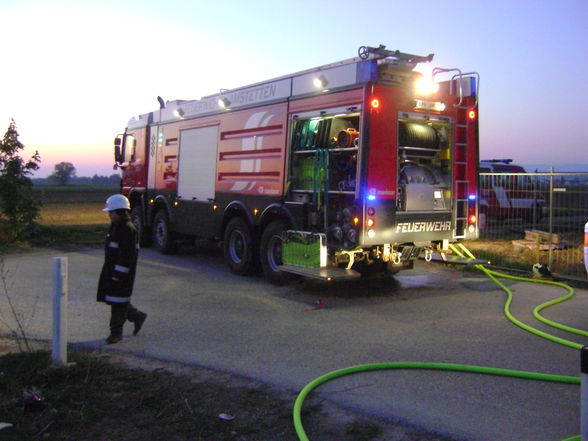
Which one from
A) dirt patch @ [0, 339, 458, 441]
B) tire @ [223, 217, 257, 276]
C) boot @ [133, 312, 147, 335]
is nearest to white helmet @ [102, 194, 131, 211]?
boot @ [133, 312, 147, 335]

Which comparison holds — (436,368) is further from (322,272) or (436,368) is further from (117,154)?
(117,154)

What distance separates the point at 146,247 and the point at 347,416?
468 inches

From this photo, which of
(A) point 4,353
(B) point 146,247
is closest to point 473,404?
(A) point 4,353

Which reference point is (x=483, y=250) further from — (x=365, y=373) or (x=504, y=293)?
(x=365, y=373)

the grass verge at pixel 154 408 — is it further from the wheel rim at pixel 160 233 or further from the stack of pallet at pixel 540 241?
the wheel rim at pixel 160 233

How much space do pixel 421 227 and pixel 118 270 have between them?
15.4ft

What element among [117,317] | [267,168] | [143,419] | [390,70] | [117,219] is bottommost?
[143,419]

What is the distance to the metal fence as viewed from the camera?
10.6 meters

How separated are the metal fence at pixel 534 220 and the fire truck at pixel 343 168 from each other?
1222mm

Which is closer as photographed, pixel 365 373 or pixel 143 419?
pixel 143 419

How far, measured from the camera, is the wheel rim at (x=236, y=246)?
433 inches

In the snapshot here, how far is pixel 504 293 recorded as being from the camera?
921 cm

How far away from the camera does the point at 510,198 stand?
12.4m

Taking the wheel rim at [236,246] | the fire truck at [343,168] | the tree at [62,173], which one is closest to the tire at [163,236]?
the fire truck at [343,168]
